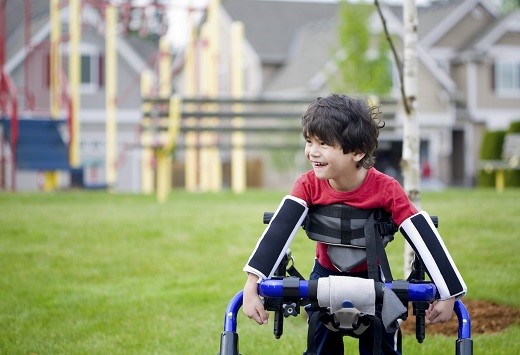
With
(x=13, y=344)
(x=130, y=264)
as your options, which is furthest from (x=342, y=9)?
(x=13, y=344)

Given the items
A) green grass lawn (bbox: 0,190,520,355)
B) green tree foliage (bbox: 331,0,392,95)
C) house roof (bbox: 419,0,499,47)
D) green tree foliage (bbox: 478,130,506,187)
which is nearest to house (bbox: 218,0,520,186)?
house roof (bbox: 419,0,499,47)

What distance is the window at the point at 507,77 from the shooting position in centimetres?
4097

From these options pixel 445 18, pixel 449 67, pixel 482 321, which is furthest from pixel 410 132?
pixel 445 18

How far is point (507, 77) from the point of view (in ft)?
135

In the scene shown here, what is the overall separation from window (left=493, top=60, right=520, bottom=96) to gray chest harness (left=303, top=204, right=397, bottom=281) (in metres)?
39.2

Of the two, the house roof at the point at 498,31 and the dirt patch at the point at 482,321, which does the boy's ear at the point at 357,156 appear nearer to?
the dirt patch at the point at 482,321

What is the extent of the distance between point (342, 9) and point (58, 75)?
490 inches

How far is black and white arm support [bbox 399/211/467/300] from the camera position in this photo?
3.13 m

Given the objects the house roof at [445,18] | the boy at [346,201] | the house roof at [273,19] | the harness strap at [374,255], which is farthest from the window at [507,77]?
the harness strap at [374,255]

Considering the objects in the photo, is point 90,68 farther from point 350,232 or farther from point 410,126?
point 350,232

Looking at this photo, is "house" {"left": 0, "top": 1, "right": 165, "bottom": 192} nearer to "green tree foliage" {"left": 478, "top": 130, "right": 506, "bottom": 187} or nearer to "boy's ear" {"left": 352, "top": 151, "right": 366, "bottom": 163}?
"green tree foliage" {"left": 478, "top": 130, "right": 506, "bottom": 187}

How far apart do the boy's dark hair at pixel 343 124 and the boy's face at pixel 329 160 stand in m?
0.02

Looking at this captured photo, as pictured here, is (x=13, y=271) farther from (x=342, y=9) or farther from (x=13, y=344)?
(x=342, y=9)

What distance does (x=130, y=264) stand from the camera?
7641 millimetres
